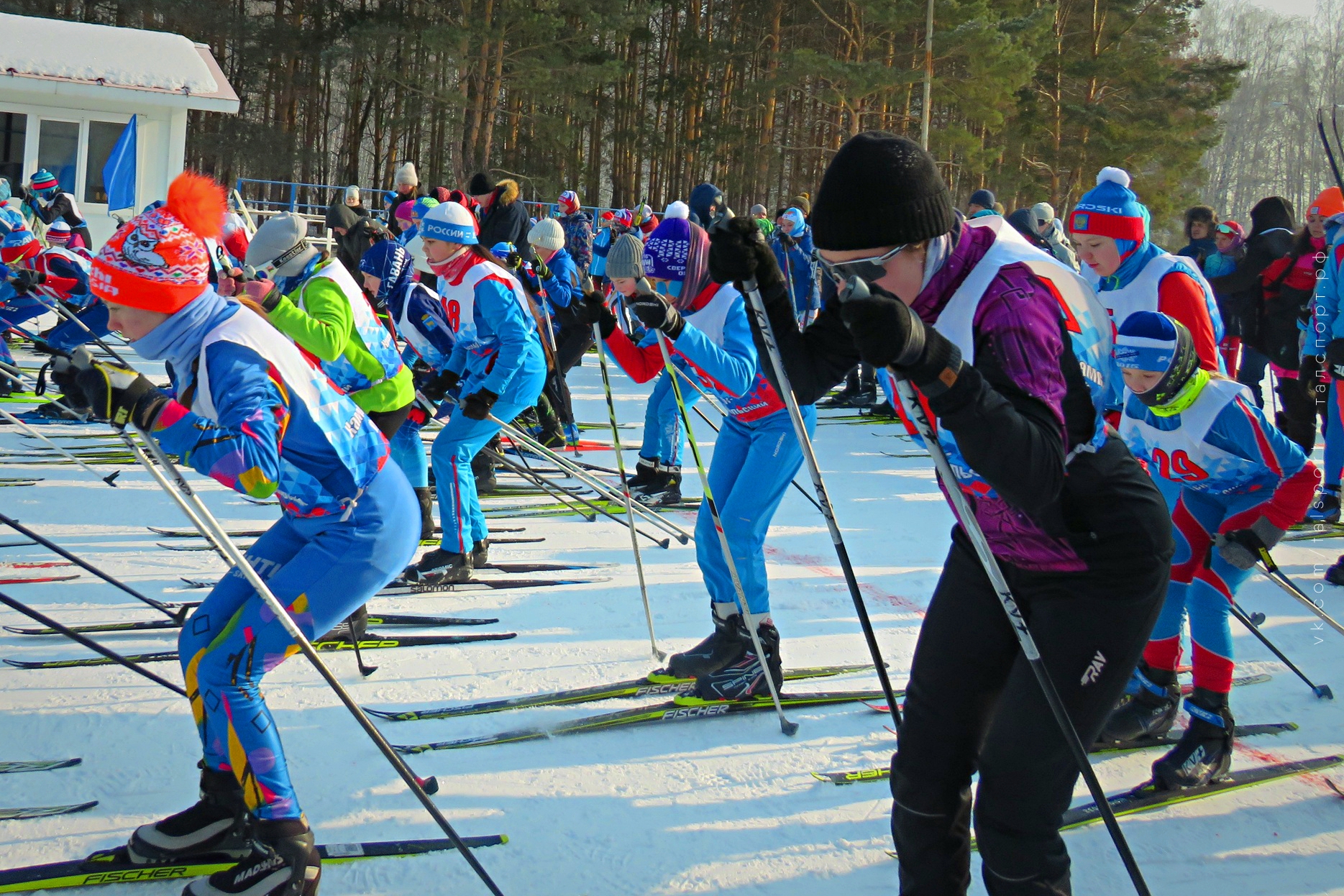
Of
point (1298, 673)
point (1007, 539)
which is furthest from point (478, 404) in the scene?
point (1298, 673)

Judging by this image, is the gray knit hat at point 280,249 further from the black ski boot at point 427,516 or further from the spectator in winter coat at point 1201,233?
the spectator in winter coat at point 1201,233

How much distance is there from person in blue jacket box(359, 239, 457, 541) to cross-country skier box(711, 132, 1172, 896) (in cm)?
400

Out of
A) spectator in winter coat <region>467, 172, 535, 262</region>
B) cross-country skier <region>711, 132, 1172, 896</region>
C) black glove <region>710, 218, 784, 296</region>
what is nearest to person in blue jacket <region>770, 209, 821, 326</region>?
spectator in winter coat <region>467, 172, 535, 262</region>

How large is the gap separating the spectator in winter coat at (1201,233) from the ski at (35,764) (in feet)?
29.0

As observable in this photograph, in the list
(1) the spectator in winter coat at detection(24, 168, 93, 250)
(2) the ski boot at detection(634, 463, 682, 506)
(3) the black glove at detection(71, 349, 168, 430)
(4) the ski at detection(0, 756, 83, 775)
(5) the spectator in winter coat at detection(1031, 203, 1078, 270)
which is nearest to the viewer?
(3) the black glove at detection(71, 349, 168, 430)

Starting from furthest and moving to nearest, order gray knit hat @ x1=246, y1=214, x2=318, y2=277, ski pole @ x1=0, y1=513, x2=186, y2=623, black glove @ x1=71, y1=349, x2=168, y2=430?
gray knit hat @ x1=246, y1=214, x2=318, y2=277, ski pole @ x1=0, y1=513, x2=186, y2=623, black glove @ x1=71, y1=349, x2=168, y2=430

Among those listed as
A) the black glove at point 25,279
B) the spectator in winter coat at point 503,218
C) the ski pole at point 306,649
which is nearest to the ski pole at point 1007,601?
the ski pole at point 306,649

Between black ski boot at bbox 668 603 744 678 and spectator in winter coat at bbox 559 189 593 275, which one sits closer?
black ski boot at bbox 668 603 744 678

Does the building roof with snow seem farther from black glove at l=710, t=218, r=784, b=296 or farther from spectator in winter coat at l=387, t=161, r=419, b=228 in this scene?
black glove at l=710, t=218, r=784, b=296

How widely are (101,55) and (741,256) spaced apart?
18235 mm

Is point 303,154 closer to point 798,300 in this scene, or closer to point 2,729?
point 798,300

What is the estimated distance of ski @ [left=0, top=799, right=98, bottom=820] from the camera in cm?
293

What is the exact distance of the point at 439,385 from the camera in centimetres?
570

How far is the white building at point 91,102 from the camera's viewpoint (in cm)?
1627
